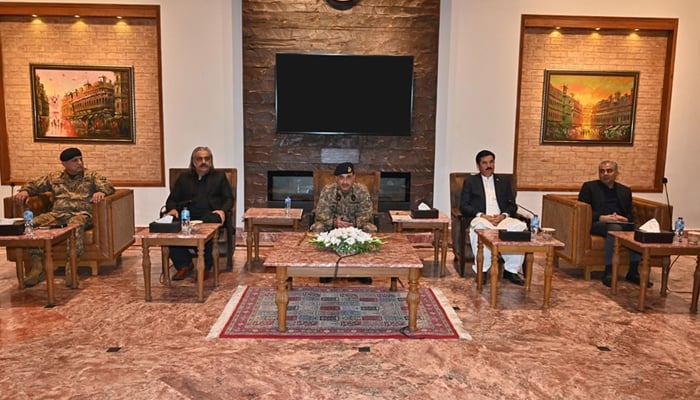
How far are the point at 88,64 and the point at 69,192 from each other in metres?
2.56

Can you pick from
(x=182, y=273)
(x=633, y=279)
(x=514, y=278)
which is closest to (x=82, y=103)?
(x=182, y=273)

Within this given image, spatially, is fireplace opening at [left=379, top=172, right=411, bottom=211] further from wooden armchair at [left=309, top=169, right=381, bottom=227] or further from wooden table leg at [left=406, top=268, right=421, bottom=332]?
wooden table leg at [left=406, top=268, right=421, bottom=332]

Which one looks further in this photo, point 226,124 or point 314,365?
point 226,124

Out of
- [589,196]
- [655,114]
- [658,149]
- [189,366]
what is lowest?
[189,366]

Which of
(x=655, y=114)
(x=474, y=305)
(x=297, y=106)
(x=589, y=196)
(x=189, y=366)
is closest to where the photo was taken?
(x=189, y=366)

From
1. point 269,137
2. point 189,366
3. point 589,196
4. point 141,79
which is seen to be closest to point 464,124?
point 589,196

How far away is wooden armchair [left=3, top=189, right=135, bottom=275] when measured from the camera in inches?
199

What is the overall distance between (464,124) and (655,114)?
9.21 ft

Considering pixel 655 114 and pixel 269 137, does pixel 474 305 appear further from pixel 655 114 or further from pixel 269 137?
pixel 655 114

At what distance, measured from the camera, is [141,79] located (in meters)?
7.05

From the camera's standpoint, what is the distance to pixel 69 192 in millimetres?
5238

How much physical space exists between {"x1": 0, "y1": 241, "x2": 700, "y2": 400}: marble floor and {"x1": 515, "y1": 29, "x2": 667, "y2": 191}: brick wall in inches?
115

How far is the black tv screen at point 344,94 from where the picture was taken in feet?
22.1

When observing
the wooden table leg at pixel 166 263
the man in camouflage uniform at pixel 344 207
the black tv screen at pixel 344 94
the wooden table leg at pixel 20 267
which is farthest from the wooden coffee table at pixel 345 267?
the black tv screen at pixel 344 94
